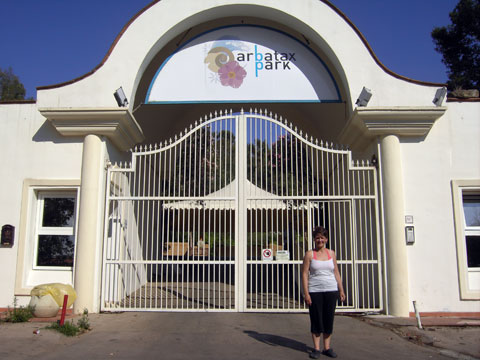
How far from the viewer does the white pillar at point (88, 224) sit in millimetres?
7258

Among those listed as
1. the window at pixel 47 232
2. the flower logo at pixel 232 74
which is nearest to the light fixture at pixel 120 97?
the window at pixel 47 232

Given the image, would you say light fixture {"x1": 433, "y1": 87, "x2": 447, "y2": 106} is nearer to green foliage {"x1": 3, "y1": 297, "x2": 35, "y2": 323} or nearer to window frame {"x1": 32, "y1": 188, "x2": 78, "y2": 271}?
window frame {"x1": 32, "y1": 188, "x2": 78, "y2": 271}

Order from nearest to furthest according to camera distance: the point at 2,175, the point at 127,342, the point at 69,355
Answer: the point at 69,355, the point at 127,342, the point at 2,175

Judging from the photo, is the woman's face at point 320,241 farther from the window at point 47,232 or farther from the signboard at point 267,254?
the window at point 47,232

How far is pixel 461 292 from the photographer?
23.8ft

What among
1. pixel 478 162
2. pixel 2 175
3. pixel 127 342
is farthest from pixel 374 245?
pixel 2 175

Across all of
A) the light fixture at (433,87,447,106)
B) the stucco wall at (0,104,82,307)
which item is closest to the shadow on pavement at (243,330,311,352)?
the stucco wall at (0,104,82,307)

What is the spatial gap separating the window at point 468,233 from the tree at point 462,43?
14972mm

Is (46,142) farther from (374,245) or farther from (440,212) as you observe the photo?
(440,212)

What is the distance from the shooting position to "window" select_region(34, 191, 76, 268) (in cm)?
784

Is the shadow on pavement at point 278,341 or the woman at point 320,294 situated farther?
A: the shadow on pavement at point 278,341

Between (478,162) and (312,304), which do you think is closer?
(312,304)

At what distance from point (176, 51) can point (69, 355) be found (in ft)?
19.8

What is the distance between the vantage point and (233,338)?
224 inches
